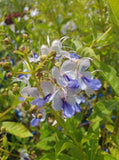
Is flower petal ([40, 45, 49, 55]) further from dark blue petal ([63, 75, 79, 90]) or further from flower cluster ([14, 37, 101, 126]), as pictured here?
dark blue petal ([63, 75, 79, 90])

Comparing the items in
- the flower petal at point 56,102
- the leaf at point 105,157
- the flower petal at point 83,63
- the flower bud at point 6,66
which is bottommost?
the leaf at point 105,157

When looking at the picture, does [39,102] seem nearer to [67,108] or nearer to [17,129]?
[67,108]

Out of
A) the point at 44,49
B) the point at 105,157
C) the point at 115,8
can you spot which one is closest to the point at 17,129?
the point at 105,157

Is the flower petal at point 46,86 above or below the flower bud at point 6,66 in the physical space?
below

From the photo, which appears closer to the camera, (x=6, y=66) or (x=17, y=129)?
(x=6, y=66)

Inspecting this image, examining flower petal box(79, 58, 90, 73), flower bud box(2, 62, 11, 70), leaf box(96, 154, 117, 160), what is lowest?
leaf box(96, 154, 117, 160)

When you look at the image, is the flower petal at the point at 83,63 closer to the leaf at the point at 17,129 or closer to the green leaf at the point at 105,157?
the green leaf at the point at 105,157

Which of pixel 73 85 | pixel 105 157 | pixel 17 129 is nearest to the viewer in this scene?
pixel 73 85

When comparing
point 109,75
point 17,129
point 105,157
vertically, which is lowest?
point 105,157

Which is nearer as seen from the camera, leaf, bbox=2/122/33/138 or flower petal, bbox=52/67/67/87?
flower petal, bbox=52/67/67/87

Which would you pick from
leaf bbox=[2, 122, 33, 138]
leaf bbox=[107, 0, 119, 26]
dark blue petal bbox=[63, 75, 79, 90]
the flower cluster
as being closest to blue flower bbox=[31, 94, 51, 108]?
the flower cluster

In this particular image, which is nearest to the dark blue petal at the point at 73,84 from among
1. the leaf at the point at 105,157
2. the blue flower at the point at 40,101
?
the blue flower at the point at 40,101
